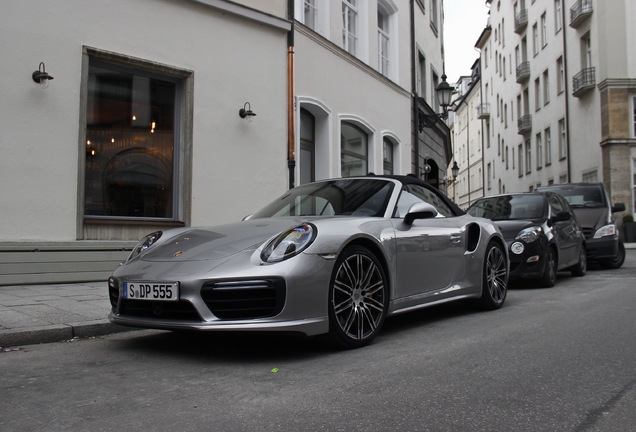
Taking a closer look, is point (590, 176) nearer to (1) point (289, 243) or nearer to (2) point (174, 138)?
(2) point (174, 138)

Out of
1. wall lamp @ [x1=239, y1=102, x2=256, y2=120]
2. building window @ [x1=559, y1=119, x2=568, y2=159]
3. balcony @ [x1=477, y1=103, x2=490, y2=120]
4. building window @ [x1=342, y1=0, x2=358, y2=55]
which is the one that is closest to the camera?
wall lamp @ [x1=239, y1=102, x2=256, y2=120]

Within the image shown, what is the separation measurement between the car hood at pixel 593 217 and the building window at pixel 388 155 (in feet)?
20.0

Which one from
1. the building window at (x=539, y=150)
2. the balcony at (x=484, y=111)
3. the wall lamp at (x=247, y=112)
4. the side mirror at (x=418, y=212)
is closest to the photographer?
the side mirror at (x=418, y=212)

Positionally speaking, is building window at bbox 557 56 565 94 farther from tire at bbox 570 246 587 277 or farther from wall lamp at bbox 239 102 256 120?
wall lamp at bbox 239 102 256 120

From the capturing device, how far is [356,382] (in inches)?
134

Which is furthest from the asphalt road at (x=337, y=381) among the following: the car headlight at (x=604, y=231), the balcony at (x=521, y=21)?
the balcony at (x=521, y=21)

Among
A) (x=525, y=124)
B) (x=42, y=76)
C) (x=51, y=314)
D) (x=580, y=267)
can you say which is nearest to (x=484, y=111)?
(x=525, y=124)

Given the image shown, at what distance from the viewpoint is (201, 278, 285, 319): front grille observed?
3848mm

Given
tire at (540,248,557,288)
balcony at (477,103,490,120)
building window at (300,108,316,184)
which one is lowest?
tire at (540,248,557,288)

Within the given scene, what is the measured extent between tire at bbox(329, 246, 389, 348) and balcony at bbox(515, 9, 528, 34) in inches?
1635

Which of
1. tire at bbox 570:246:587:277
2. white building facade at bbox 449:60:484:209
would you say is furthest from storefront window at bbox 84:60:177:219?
white building facade at bbox 449:60:484:209

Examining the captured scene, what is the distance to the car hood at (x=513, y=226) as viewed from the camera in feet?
28.8

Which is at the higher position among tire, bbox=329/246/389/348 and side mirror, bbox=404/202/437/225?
side mirror, bbox=404/202/437/225

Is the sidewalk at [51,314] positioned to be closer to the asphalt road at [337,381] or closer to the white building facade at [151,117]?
the asphalt road at [337,381]
